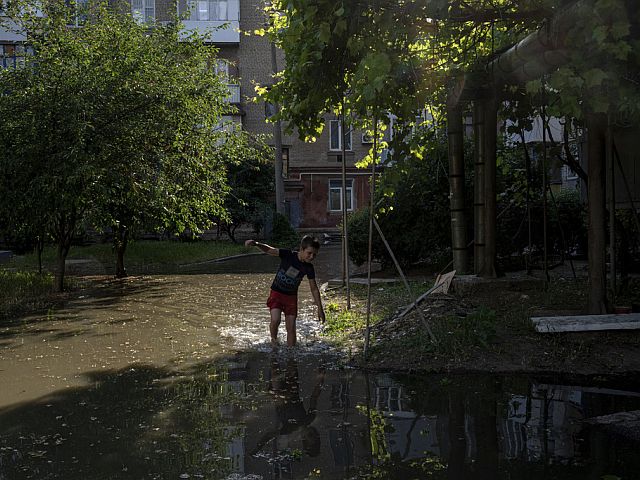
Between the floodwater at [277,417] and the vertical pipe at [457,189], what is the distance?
290cm

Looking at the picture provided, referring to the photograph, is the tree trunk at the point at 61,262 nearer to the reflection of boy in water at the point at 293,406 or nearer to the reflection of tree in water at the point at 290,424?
the reflection of boy in water at the point at 293,406

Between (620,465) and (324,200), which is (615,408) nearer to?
(620,465)

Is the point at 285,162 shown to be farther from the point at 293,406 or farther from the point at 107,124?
the point at 293,406

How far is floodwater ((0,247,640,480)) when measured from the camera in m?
4.49

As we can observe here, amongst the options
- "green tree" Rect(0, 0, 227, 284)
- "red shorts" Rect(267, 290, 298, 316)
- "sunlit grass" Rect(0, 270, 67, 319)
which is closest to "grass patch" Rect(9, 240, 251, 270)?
"sunlit grass" Rect(0, 270, 67, 319)

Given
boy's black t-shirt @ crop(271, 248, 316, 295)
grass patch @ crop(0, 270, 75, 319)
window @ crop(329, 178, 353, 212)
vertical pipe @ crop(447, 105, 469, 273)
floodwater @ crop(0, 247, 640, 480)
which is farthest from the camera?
window @ crop(329, 178, 353, 212)

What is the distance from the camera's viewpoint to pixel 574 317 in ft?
24.7

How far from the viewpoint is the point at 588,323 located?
7367 mm

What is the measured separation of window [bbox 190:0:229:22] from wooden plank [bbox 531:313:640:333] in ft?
123

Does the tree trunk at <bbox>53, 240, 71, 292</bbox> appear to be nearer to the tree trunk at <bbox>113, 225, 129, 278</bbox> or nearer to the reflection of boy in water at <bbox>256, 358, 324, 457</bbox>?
the tree trunk at <bbox>113, 225, 129, 278</bbox>

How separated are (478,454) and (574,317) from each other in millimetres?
3361

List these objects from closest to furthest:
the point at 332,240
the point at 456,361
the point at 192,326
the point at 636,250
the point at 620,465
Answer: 1. the point at 620,465
2. the point at 456,361
3. the point at 192,326
4. the point at 636,250
5. the point at 332,240

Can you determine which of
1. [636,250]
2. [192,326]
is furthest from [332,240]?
[192,326]

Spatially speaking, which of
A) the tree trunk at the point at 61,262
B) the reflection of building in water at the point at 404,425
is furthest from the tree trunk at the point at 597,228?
the tree trunk at the point at 61,262
